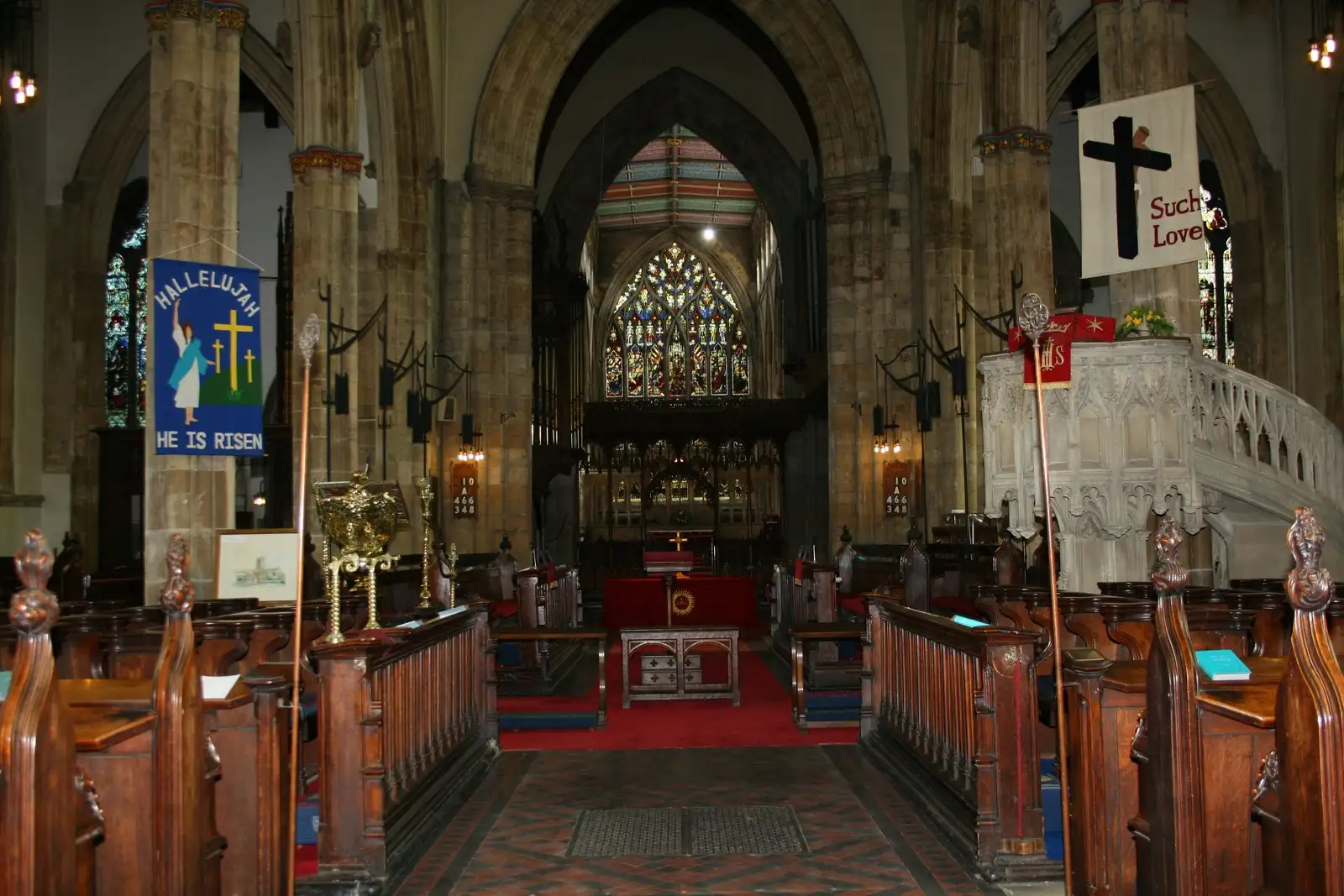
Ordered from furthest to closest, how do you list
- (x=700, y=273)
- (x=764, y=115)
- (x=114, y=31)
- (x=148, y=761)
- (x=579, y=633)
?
(x=700, y=273), (x=764, y=115), (x=114, y=31), (x=579, y=633), (x=148, y=761)

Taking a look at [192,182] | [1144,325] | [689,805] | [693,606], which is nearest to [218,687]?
[689,805]

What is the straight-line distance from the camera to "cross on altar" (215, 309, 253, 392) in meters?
8.88

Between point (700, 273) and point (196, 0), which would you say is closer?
point (196, 0)

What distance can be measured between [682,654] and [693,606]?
487 centimetres

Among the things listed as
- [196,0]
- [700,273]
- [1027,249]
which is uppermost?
[700,273]

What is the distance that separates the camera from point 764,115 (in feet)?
81.4

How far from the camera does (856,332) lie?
19.1 m

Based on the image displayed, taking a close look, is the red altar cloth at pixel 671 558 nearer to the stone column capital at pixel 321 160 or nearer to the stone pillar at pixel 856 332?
the stone pillar at pixel 856 332

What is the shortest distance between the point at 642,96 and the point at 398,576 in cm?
1530

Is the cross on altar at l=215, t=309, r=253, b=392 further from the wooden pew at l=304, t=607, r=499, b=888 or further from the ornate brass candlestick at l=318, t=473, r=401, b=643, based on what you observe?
the ornate brass candlestick at l=318, t=473, r=401, b=643

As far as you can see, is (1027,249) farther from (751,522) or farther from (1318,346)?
(751,522)

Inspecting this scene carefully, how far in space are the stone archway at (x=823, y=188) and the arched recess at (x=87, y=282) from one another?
132 inches

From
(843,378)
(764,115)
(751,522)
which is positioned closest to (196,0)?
(843,378)

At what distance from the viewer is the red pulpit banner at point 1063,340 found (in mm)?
7711
